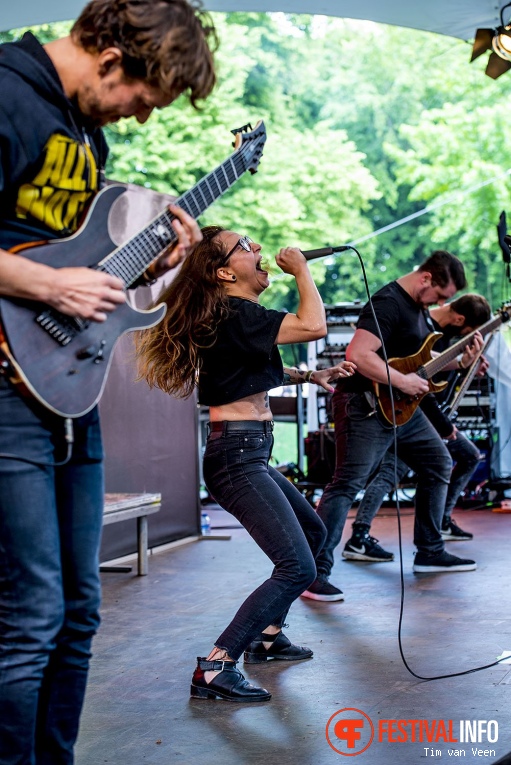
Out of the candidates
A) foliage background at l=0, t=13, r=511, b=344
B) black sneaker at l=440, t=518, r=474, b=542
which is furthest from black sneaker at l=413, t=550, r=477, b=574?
foliage background at l=0, t=13, r=511, b=344

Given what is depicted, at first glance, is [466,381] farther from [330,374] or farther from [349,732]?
[349,732]

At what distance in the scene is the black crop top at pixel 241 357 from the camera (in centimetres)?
373

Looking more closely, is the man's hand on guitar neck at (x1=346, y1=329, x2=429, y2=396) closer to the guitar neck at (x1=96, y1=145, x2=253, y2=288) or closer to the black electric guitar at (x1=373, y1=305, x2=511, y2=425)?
the black electric guitar at (x1=373, y1=305, x2=511, y2=425)

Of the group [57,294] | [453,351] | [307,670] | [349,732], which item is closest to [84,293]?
[57,294]

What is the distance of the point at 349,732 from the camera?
3.24 metres

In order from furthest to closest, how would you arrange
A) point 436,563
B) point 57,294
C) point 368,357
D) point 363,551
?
1. point 363,551
2. point 436,563
3. point 368,357
4. point 57,294

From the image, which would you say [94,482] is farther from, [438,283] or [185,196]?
[438,283]

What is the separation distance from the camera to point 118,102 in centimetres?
227

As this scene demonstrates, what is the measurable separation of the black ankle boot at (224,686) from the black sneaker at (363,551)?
10.3ft

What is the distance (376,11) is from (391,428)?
15.4ft

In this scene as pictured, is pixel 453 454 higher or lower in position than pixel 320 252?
lower

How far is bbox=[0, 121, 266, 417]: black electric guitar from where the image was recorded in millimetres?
2119

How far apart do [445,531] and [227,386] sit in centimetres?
448

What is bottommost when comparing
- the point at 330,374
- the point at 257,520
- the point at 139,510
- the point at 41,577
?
the point at 139,510
